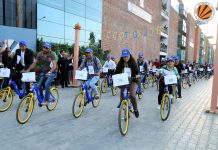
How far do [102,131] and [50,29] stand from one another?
51.5 feet

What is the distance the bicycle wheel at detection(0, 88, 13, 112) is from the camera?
736 centimetres

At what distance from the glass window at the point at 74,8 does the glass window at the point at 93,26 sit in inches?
46.3

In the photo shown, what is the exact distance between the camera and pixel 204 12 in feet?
28.0

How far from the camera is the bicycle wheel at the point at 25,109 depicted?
6.11 m

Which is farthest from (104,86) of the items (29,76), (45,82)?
(29,76)

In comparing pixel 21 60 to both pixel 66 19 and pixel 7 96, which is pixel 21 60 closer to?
pixel 7 96

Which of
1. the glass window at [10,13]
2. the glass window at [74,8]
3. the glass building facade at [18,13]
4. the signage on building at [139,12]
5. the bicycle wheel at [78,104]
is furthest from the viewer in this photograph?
the signage on building at [139,12]

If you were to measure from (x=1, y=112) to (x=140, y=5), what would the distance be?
1356 inches

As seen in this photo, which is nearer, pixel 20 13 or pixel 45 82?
pixel 45 82

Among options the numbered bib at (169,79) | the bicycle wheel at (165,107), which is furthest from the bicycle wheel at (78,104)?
the numbered bib at (169,79)

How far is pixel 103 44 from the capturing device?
2844 cm

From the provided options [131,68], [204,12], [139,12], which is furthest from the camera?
[139,12]

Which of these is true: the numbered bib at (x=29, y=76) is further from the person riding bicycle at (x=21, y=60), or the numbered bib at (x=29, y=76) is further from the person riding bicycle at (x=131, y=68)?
the person riding bicycle at (x=131, y=68)

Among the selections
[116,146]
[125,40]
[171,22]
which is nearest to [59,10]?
[125,40]
